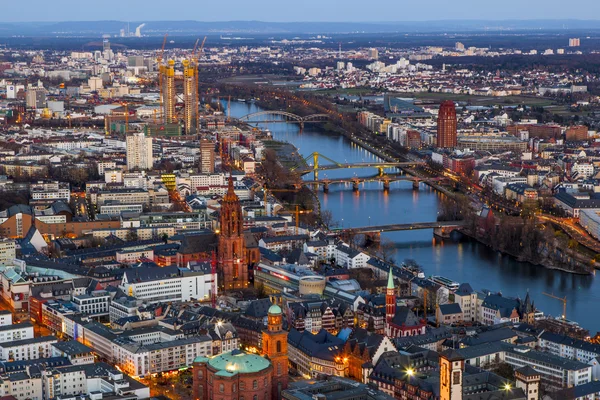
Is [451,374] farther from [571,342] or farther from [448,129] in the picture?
[448,129]

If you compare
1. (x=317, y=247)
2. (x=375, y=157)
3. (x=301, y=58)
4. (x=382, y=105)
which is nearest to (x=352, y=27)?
(x=301, y=58)

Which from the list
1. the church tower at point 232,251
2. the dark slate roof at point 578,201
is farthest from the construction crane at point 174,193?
the dark slate roof at point 578,201

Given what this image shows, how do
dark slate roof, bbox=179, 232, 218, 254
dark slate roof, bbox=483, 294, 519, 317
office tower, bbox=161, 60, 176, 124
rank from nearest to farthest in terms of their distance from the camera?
1. dark slate roof, bbox=483, 294, 519, 317
2. dark slate roof, bbox=179, 232, 218, 254
3. office tower, bbox=161, 60, 176, 124

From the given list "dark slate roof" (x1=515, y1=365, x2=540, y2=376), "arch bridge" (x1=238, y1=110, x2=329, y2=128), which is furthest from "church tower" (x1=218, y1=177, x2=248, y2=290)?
"arch bridge" (x1=238, y1=110, x2=329, y2=128)

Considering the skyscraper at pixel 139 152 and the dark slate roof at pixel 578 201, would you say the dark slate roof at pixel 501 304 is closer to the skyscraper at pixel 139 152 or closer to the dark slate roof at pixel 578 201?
the dark slate roof at pixel 578 201

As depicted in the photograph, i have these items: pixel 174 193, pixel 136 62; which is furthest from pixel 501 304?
pixel 136 62

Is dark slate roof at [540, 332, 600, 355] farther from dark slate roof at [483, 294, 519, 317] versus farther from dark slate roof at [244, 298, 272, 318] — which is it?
dark slate roof at [244, 298, 272, 318]
